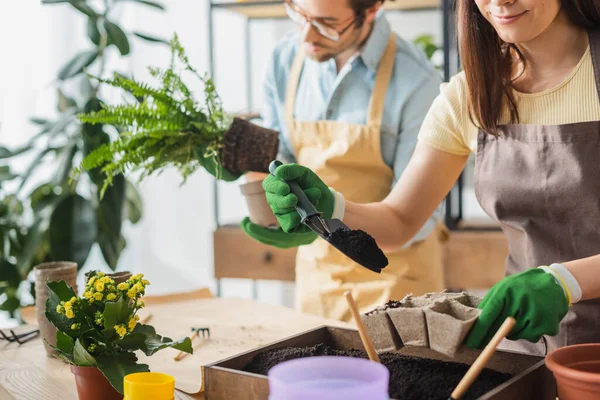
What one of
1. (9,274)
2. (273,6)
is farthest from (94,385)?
(273,6)

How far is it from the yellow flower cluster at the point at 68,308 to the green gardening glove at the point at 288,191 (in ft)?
1.54

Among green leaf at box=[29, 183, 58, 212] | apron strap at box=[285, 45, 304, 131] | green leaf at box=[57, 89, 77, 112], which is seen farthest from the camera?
green leaf at box=[57, 89, 77, 112]

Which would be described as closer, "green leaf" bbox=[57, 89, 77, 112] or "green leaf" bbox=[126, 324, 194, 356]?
"green leaf" bbox=[126, 324, 194, 356]

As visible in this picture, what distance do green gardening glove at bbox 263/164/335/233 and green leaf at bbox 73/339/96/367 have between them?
0.50 metres

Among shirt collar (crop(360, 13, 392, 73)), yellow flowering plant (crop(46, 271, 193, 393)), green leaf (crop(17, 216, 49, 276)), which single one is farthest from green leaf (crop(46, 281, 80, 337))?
green leaf (crop(17, 216, 49, 276))

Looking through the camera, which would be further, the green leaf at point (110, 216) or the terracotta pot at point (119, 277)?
the green leaf at point (110, 216)

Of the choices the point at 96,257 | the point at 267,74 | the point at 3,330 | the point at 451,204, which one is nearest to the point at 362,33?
the point at 267,74

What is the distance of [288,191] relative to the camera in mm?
1601

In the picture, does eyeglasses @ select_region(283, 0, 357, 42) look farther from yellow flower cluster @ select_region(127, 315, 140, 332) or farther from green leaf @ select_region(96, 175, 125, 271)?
yellow flower cluster @ select_region(127, 315, 140, 332)

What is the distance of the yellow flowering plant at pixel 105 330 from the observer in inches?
52.5

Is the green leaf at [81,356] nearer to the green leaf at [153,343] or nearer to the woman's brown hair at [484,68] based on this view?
the green leaf at [153,343]

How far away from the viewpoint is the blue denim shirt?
2.47 meters

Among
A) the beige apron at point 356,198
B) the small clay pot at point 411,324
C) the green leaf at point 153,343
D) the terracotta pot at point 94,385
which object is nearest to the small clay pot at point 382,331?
the small clay pot at point 411,324

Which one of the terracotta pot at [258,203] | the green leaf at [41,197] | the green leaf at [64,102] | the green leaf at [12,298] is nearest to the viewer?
the terracotta pot at [258,203]
